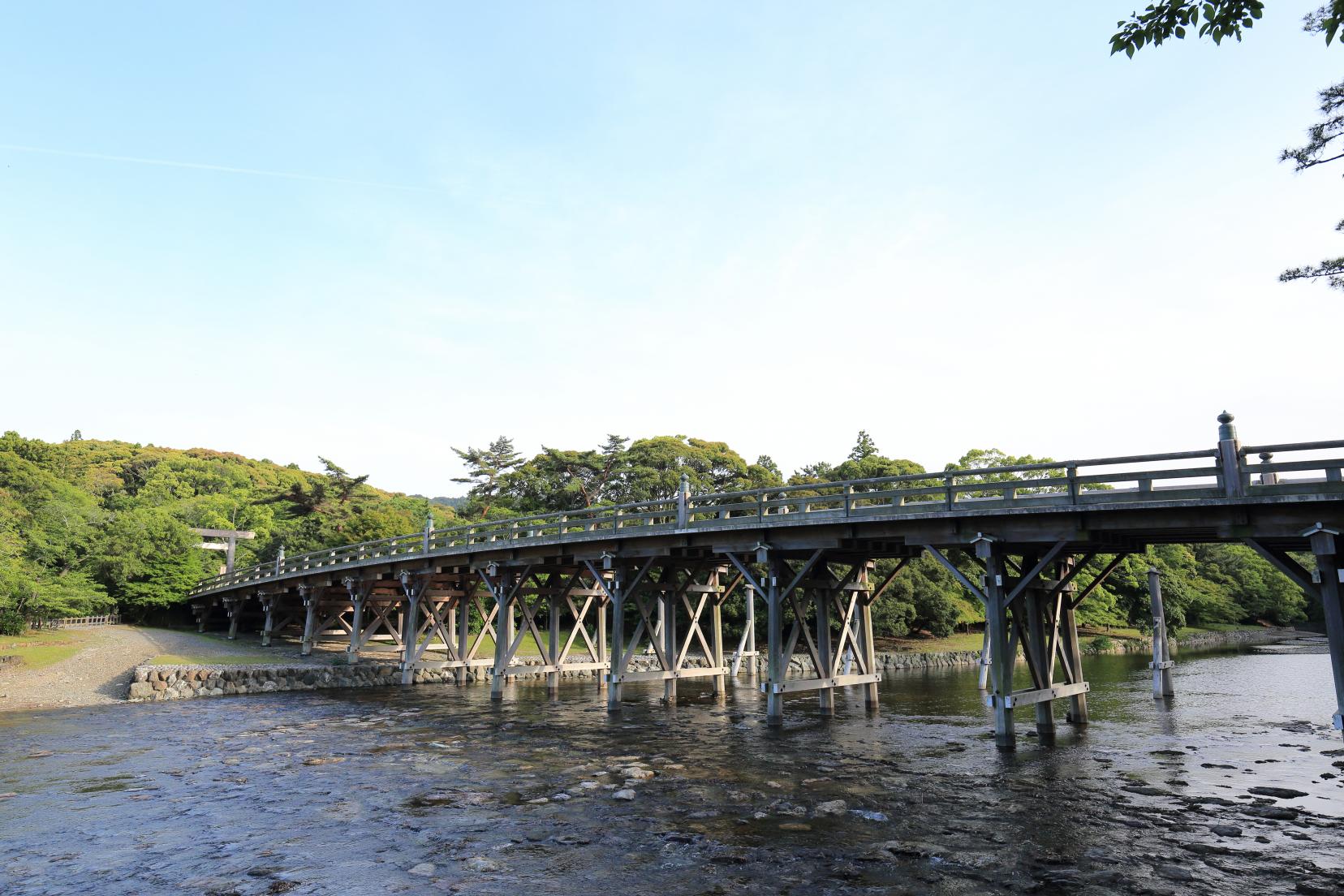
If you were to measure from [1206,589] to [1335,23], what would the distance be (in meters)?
76.4

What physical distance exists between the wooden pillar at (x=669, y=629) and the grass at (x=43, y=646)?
23.3 meters

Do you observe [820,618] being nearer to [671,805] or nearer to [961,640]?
[671,805]

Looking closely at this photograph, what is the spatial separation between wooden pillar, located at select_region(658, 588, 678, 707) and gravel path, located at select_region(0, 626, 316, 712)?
18472mm

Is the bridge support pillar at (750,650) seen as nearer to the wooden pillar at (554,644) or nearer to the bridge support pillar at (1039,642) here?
the wooden pillar at (554,644)

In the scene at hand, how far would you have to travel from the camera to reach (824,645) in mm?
22156

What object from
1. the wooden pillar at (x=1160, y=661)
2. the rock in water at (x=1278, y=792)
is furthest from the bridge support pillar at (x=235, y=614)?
the rock in water at (x=1278, y=792)

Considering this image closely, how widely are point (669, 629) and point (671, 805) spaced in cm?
1439

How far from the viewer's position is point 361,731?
19.6 meters

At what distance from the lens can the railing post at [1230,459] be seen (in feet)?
43.1

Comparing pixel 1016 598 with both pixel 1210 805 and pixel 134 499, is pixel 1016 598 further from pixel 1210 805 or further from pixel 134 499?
pixel 134 499

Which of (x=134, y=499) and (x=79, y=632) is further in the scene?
(x=134, y=499)

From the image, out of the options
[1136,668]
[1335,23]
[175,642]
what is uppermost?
[1335,23]

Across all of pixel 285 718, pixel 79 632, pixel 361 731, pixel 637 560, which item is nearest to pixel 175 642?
pixel 79 632

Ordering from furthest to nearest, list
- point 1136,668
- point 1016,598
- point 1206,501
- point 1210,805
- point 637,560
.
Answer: point 1136,668 < point 637,560 < point 1016,598 < point 1206,501 < point 1210,805
